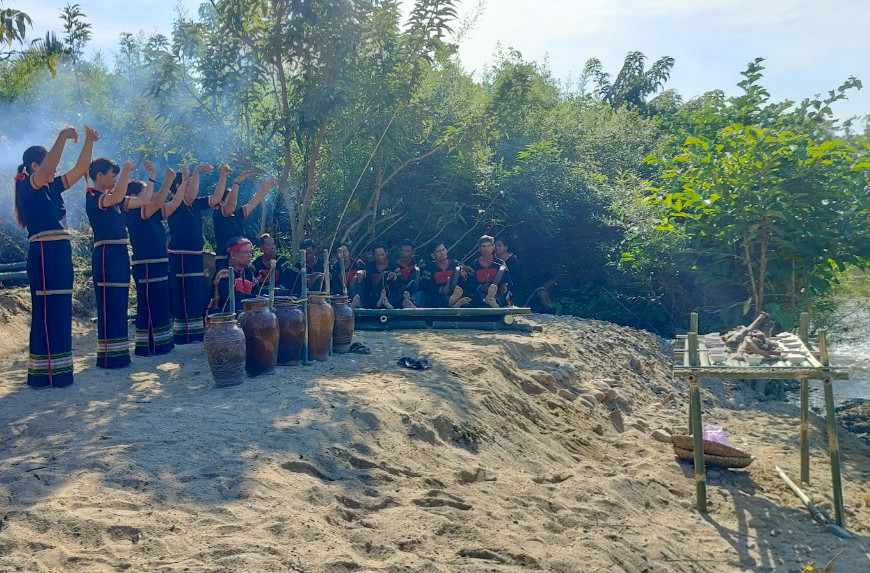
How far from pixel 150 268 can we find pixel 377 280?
3595mm

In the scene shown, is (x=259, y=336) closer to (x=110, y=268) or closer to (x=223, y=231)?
(x=110, y=268)

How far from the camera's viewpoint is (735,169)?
1005cm

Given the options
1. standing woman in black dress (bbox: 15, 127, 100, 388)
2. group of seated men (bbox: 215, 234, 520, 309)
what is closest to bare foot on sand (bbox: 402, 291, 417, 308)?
group of seated men (bbox: 215, 234, 520, 309)

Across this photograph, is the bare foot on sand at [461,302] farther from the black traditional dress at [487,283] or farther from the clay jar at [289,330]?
the clay jar at [289,330]

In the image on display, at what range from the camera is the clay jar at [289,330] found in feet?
22.5

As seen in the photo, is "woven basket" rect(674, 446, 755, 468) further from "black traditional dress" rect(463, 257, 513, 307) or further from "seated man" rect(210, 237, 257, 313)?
"seated man" rect(210, 237, 257, 313)

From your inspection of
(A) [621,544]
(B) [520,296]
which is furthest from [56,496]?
(B) [520,296]

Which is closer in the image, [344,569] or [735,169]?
[344,569]

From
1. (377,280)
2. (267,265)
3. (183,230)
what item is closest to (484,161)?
(377,280)

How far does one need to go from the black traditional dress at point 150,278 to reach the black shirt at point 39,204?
1.19 m

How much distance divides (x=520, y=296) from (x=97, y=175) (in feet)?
25.4

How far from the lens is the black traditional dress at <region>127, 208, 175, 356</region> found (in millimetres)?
7438

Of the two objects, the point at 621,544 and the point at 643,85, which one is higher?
the point at 643,85

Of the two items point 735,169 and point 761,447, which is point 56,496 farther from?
point 735,169
